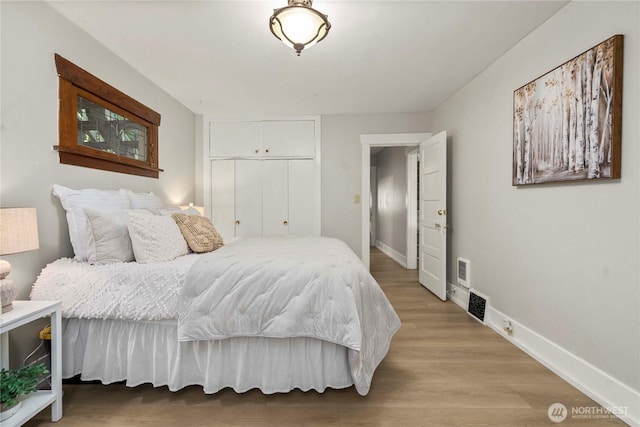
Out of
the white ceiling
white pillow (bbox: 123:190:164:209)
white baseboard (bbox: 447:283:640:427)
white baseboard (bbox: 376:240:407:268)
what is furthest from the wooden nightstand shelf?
white baseboard (bbox: 376:240:407:268)

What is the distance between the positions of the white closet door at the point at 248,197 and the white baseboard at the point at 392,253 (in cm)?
275

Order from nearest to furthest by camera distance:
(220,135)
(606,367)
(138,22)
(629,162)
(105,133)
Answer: (629,162) → (606,367) → (138,22) → (105,133) → (220,135)

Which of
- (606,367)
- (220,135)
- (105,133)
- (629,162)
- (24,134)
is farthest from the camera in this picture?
(220,135)

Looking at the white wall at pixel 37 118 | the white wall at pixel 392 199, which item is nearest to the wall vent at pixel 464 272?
the white wall at pixel 392 199

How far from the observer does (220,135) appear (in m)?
4.27

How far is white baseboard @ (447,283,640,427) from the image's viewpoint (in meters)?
1.52

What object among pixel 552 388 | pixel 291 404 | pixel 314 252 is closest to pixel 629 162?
pixel 552 388

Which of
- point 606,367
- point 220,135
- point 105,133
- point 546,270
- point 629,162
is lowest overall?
point 606,367

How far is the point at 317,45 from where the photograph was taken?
2.37 meters

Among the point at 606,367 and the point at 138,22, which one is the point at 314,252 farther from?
the point at 138,22

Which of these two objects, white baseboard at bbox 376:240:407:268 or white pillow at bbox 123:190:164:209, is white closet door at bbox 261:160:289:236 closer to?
white pillow at bbox 123:190:164:209

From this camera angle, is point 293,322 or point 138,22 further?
point 138,22

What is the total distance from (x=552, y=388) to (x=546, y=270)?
0.74 m

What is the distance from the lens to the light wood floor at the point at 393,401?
5.06 feet
